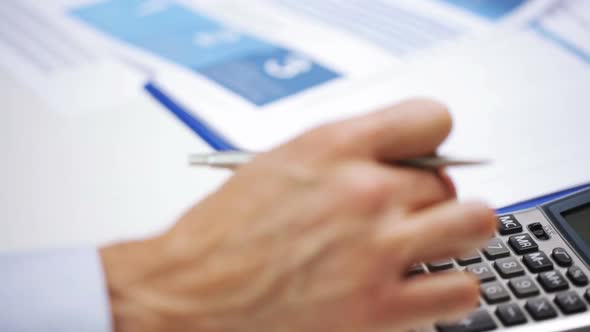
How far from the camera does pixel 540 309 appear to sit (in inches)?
11.4

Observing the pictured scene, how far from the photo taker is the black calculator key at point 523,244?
32 cm

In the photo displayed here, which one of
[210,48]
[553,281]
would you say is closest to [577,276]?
[553,281]

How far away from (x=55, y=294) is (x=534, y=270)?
0.21 metres

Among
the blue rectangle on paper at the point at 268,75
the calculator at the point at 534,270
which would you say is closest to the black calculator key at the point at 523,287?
the calculator at the point at 534,270

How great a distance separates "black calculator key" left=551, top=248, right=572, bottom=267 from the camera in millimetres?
312

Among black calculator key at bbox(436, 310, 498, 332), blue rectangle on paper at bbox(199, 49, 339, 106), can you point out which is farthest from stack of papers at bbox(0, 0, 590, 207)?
black calculator key at bbox(436, 310, 498, 332)

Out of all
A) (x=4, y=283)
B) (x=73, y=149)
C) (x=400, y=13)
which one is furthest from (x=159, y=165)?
(x=400, y=13)

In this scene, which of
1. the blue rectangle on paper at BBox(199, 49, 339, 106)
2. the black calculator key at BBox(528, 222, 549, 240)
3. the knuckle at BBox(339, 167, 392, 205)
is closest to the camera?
the knuckle at BBox(339, 167, 392, 205)

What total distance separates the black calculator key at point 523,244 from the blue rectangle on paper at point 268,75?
0.66ft

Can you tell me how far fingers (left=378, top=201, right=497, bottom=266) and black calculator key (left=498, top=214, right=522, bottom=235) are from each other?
11 cm

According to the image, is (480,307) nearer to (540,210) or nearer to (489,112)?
(540,210)

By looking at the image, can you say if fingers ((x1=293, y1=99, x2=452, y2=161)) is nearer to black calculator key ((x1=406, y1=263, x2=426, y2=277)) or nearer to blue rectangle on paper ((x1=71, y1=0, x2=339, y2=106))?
black calculator key ((x1=406, y1=263, x2=426, y2=277))

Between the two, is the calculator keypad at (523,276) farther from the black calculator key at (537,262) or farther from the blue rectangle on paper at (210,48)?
the blue rectangle on paper at (210,48)

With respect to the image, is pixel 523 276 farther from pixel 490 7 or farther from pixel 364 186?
pixel 490 7
